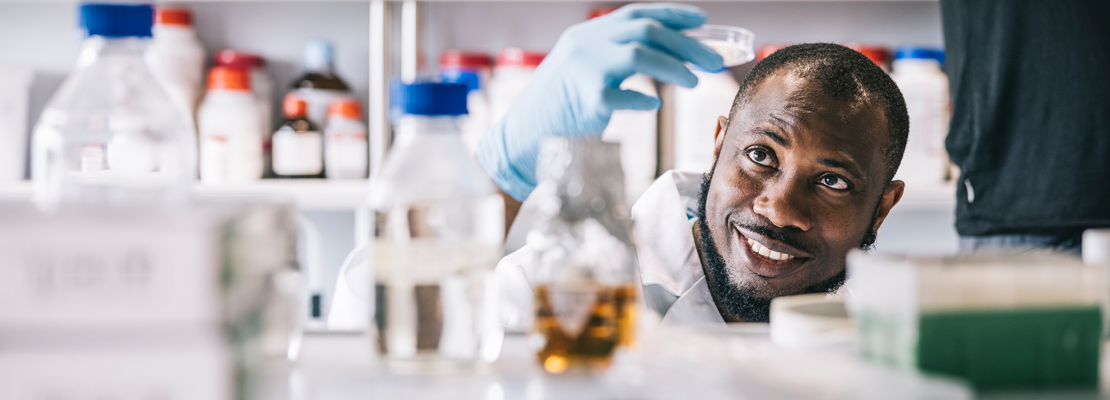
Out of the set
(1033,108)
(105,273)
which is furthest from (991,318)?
(1033,108)

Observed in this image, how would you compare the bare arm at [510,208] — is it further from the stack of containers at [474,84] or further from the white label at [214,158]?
the white label at [214,158]

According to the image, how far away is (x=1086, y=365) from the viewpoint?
14.2 inches

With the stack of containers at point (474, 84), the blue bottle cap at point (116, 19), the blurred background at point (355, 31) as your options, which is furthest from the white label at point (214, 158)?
the blue bottle cap at point (116, 19)

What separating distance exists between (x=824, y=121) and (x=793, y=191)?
0.35 feet

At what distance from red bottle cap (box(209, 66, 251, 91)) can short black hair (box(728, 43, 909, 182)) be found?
98 centimetres

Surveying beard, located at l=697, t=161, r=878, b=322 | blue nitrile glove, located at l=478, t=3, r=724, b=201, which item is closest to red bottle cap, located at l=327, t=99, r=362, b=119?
blue nitrile glove, located at l=478, t=3, r=724, b=201

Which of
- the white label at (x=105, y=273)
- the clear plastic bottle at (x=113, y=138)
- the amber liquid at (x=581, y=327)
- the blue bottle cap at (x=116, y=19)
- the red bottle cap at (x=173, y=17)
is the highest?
the red bottle cap at (x=173, y=17)

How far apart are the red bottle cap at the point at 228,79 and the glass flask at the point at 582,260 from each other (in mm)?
1331

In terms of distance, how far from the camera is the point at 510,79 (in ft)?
5.23

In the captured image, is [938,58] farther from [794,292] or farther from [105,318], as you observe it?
[105,318]

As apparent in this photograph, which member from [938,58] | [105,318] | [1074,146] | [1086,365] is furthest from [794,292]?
[105,318]

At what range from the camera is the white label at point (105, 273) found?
0.32m

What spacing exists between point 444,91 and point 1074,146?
1.23 meters

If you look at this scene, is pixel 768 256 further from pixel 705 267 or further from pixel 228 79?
pixel 228 79
